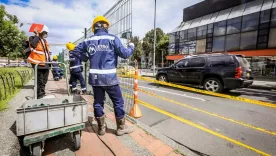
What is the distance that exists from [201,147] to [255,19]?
21.2m

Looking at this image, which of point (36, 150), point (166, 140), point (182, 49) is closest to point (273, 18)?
point (182, 49)

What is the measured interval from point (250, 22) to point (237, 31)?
154 centimetres

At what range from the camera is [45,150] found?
225cm

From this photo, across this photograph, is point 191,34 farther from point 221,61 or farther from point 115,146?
point 115,146

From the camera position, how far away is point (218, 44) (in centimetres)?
2112

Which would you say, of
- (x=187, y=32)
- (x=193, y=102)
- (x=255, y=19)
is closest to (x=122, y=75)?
(x=193, y=102)

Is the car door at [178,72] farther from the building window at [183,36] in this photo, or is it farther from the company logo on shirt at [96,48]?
the building window at [183,36]

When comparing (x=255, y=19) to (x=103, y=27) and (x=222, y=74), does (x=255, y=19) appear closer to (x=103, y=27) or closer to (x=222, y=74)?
(x=222, y=74)

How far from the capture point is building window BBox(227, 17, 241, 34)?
62.6ft

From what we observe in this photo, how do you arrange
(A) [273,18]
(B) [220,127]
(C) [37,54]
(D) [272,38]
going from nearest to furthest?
(B) [220,127]
(C) [37,54]
(A) [273,18]
(D) [272,38]

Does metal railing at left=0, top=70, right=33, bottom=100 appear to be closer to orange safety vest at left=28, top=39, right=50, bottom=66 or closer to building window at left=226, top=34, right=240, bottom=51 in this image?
orange safety vest at left=28, top=39, right=50, bottom=66

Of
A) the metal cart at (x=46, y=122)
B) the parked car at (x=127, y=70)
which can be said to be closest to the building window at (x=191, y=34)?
the parked car at (x=127, y=70)

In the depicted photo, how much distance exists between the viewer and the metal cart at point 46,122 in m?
1.84

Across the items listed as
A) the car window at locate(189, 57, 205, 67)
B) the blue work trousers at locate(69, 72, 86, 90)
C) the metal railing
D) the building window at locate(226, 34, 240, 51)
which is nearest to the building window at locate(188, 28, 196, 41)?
the building window at locate(226, 34, 240, 51)
